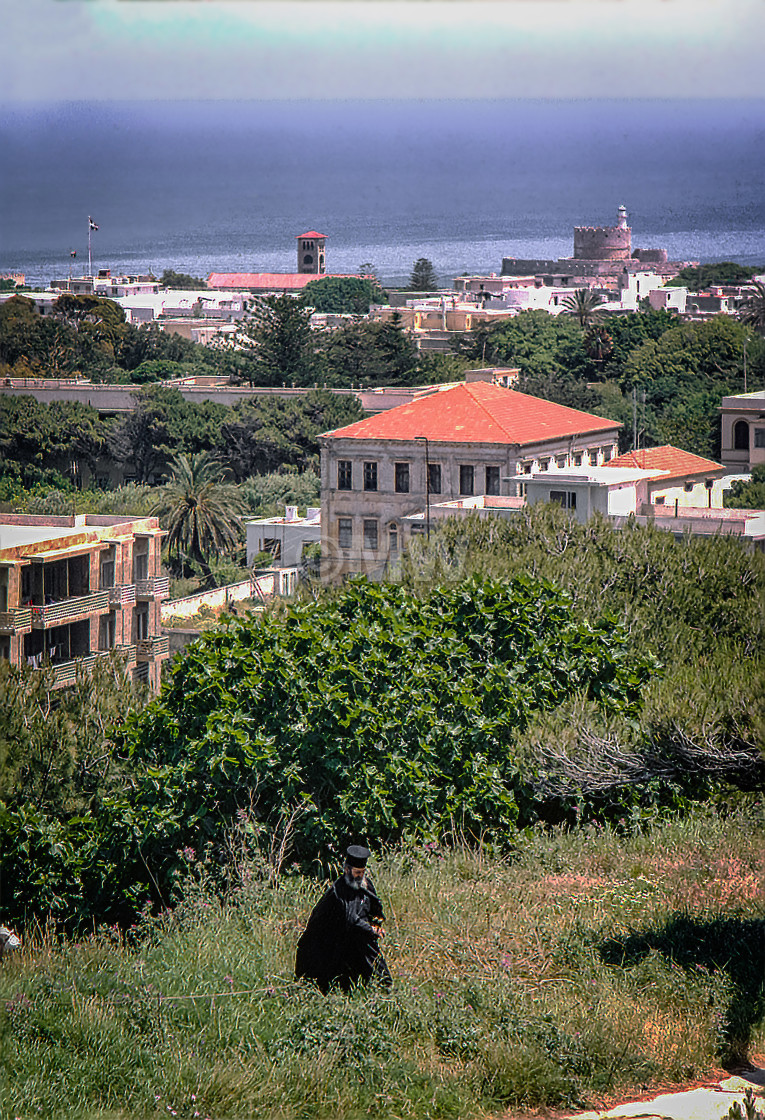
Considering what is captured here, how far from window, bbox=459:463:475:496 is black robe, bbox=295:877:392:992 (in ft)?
58.9

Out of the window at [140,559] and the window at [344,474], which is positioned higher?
the window at [344,474]

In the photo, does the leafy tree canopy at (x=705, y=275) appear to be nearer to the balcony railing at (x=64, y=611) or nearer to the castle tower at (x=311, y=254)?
the castle tower at (x=311, y=254)

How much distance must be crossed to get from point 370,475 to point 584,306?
852 inches

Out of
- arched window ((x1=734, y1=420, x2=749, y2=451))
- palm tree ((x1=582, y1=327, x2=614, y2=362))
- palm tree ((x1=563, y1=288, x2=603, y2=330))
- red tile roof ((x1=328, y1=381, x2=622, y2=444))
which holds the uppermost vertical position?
palm tree ((x1=563, y1=288, x2=603, y2=330))

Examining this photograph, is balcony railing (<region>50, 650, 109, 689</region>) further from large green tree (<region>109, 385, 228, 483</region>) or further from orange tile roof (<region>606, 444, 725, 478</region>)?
large green tree (<region>109, 385, 228, 483</region>)

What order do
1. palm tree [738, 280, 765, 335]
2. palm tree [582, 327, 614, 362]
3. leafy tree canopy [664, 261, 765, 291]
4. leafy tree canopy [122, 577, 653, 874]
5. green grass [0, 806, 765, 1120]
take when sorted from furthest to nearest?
leafy tree canopy [664, 261, 765, 291], palm tree [582, 327, 614, 362], palm tree [738, 280, 765, 335], leafy tree canopy [122, 577, 653, 874], green grass [0, 806, 765, 1120]

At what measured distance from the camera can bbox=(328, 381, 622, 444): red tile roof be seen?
846 inches


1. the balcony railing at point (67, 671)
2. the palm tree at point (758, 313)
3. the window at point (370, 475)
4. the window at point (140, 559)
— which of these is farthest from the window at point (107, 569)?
the window at point (370, 475)

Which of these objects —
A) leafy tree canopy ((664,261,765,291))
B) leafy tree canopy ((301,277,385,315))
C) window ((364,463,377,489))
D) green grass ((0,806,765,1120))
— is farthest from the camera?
leafy tree canopy ((301,277,385,315))

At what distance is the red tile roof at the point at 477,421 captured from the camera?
21500 mm

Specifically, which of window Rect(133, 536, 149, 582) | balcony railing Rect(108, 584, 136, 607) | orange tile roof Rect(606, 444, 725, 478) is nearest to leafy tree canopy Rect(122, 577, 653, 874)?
balcony railing Rect(108, 584, 136, 607)

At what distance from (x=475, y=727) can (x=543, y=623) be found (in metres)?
1.02

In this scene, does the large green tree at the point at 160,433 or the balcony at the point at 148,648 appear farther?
the large green tree at the point at 160,433

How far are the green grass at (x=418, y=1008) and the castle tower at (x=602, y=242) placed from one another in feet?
95.1
